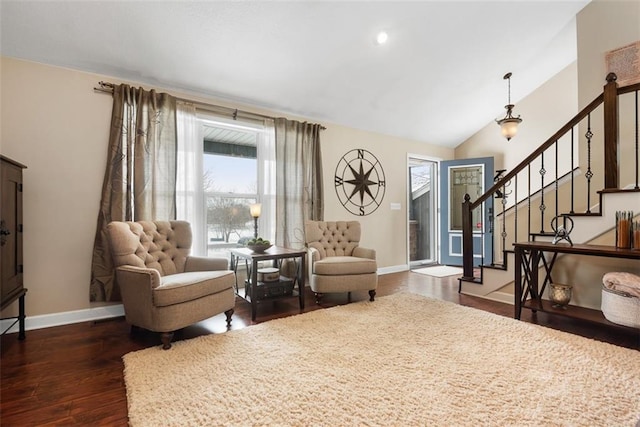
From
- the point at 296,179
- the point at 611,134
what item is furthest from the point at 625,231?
the point at 296,179

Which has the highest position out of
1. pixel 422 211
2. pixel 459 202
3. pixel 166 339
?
pixel 459 202

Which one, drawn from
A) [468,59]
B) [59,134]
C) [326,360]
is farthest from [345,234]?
[59,134]

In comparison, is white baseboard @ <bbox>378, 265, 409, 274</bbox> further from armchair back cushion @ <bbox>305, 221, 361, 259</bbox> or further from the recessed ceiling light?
the recessed ceiling light

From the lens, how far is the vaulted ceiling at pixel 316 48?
247 cm

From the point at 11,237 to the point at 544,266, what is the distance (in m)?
4.76

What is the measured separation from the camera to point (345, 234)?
3961 mm

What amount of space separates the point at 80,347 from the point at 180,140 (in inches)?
82.3

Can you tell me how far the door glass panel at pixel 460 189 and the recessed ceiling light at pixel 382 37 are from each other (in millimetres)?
3307

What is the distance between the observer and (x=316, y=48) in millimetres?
3109

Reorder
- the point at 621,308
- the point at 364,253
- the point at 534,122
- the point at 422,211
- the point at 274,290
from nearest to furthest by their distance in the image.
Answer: the point at 621,308 < the point at 274,290 < the point at 364,253 < the point at 534,122 < the point at 422,211

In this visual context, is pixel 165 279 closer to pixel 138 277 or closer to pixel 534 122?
pixel 138 277

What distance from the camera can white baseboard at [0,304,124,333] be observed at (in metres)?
2.59

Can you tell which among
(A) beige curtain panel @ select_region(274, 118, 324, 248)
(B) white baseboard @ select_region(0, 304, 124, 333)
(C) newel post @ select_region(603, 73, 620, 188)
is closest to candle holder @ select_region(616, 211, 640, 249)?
(C) newel post @ select_region(603, 73, 620, 188)

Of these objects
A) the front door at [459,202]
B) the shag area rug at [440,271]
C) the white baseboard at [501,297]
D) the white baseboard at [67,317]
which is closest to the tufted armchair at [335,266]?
the white baseboard at [501,297]
